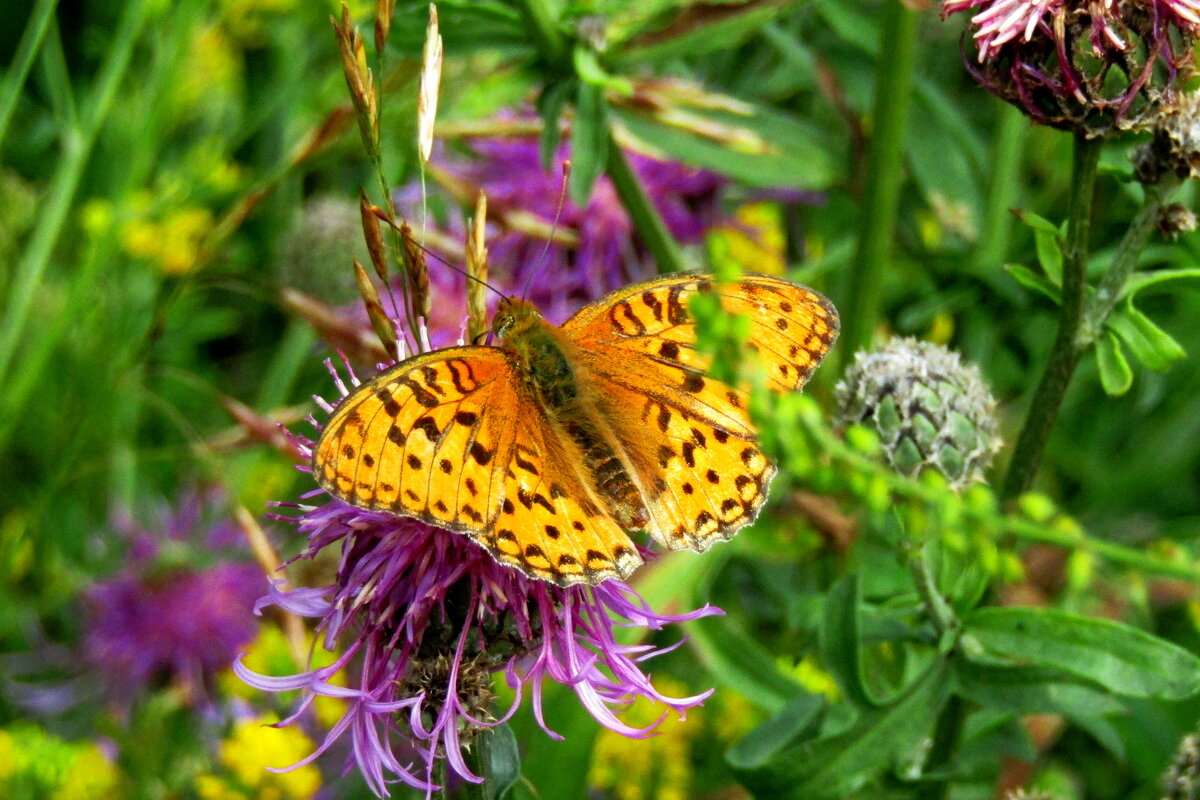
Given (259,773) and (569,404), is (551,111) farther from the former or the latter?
(259,773)

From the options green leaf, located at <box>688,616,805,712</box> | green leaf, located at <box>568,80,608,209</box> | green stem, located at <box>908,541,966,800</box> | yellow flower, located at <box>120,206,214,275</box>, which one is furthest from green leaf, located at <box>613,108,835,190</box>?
yellow flower, located at <box>120,206,214,275</box>

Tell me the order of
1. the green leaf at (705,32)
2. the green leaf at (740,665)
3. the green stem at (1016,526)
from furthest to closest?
the green leaf at (705,32) < the green leaf at (740,665) < the green stem at (1016,526)

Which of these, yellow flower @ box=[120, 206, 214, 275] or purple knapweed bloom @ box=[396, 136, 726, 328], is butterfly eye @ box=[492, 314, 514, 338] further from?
yellow flower @ box=[120, 206, 214, 275]

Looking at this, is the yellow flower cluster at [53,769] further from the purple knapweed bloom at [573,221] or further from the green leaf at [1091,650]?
the green leaf at [1091,650]

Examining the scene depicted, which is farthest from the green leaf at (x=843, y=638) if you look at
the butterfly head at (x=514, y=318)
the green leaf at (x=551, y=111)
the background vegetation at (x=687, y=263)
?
the green leaf at (x=551, y=111)

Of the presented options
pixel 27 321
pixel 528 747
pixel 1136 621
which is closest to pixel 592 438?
pixel 528 747
